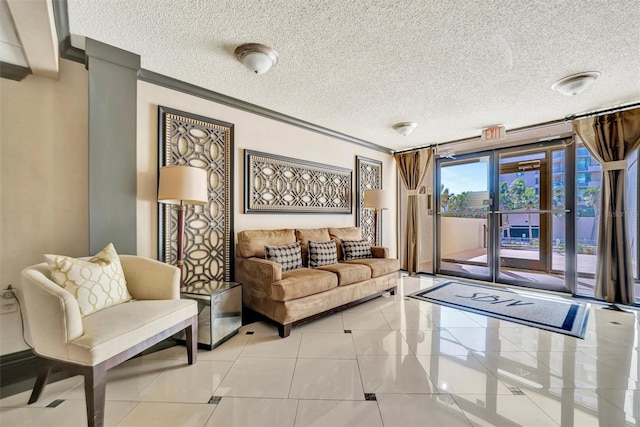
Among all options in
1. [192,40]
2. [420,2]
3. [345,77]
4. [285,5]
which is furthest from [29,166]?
[420,2]

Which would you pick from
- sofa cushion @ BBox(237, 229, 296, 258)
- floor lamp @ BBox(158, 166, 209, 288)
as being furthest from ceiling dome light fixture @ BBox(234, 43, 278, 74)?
sofa cushion @ BBox(237, 229, 296, 258)

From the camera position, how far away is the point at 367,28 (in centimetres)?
191

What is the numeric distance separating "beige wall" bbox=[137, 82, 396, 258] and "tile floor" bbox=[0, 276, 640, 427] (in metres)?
1.19

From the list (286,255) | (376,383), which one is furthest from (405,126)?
(376,383)

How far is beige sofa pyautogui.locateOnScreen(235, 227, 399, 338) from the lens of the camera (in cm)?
250

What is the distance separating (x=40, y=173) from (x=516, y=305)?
5.07 metres

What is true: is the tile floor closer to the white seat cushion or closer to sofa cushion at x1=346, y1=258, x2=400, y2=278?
the white seat cushion

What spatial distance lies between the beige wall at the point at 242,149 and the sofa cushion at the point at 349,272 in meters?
0.95

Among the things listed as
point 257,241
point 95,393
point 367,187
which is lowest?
point 95,393

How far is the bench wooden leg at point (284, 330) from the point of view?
248 centimetres

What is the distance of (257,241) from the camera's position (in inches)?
120

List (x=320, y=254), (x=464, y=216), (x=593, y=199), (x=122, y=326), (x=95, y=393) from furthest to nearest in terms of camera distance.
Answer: (x=464, y=216) → (x=593, y=199) → (x=320, y=254) → (x=122, y=326) → (x=95, y=393)

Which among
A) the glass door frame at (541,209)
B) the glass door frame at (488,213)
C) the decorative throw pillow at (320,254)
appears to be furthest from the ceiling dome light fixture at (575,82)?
the decorative throw pillow at (320,254)

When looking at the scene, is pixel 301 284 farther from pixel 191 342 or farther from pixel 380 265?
pixel 380 265
